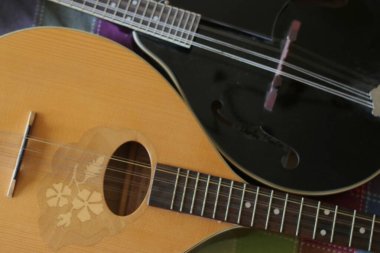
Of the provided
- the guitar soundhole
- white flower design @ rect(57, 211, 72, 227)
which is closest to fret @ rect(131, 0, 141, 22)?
the guitar soundhole

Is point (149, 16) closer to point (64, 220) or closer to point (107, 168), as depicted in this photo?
point (107, 168)

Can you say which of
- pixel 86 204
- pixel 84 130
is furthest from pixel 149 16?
pixel 86 204

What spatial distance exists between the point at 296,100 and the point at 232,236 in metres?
0.29

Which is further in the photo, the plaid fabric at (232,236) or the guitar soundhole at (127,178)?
the plaid fabric at (232,236)

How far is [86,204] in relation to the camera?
760 millimetres

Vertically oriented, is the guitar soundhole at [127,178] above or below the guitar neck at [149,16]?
below

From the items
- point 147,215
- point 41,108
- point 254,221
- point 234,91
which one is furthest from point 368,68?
point 41,108

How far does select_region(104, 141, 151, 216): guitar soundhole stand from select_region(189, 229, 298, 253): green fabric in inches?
6.8

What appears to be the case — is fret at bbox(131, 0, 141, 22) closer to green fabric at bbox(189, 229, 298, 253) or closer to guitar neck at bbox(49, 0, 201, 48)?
guitar neck at bbox(49, 0, 201, 48)

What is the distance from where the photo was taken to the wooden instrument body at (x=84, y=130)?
2.48 feet

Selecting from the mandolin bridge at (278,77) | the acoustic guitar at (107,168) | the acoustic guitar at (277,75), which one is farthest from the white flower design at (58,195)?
the mandolin bridge at (278,77)

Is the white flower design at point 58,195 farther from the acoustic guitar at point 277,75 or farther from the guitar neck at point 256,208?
the acoustic guitar at point 277,75

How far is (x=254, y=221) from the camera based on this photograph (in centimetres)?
77

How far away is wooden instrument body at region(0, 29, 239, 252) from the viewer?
76 cm
